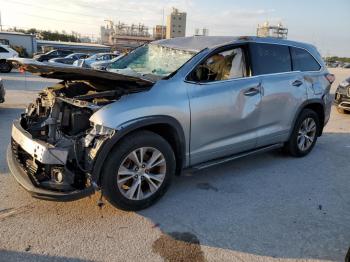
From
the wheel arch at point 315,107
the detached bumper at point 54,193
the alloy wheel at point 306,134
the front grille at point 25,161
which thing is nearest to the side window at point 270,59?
the wheel arch at point 315,107

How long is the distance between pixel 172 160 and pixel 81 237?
48.5 inches

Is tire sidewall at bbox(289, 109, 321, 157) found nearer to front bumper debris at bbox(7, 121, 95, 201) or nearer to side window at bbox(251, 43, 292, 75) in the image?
side window at bbox(251, 43, 292, 75)

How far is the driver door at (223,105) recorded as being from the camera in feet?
13.8

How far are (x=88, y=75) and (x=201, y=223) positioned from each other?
6.27 ft

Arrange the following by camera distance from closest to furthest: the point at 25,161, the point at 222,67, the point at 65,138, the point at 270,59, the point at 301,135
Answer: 1. the point at 65,138
2. the point at 25,161
3. the point at 222,67
4. the point at 270,59
5. the point at 301,135

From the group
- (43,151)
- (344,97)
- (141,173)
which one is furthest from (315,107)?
(344,97)

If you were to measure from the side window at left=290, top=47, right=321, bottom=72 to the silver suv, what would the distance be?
0.20 metres

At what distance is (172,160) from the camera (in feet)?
13.2

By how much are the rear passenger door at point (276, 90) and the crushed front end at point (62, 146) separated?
2.15 meters

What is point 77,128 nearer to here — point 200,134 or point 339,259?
point 200,134

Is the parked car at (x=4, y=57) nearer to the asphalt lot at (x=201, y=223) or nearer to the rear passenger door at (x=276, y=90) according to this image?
the asphalt lot at (x=201, y=223)

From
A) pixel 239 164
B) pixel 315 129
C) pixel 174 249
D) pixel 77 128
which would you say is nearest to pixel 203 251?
pixel 174 249

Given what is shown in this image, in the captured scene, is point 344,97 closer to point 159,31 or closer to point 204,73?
point 204,73

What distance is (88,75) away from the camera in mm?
3822
